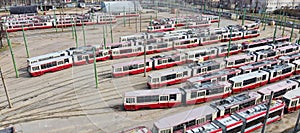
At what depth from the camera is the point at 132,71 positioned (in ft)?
→ 60.7

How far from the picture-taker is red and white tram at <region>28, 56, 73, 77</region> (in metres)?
19.4

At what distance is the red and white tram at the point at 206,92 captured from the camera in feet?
40.9

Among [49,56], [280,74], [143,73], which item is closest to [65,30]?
[49,56]

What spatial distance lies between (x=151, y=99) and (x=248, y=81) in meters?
7.38

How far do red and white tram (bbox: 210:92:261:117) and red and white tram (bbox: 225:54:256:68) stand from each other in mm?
6295

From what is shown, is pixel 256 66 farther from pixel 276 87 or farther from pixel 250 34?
pixel 250 34

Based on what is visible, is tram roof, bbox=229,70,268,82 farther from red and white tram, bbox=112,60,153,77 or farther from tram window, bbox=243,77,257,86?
red and white tram, bbox=112,60,153,77

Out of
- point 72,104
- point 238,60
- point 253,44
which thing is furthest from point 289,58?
point 72,104

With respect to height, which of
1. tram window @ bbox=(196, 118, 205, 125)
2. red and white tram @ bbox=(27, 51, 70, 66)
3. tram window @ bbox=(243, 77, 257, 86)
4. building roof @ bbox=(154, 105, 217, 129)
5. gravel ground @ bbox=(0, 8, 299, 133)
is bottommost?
gravel ground @ bbox=(0, 8, 299, 133)

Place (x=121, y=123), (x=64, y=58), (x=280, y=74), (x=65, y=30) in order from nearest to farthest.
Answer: (x=121, y=123)
(x=280, y=74)
(x=64, y=58)
(x=65, y=30)

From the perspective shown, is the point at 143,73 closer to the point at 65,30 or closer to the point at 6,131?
the point at 6,131

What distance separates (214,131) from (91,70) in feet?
42.1

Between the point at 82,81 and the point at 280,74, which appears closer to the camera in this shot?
the point at 82,81

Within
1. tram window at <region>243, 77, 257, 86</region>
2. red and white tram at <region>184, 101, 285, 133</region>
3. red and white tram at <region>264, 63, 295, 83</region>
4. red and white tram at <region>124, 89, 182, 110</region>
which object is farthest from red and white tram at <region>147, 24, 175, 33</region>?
red and white tram at <region>184, 101, 285, 133</region>
